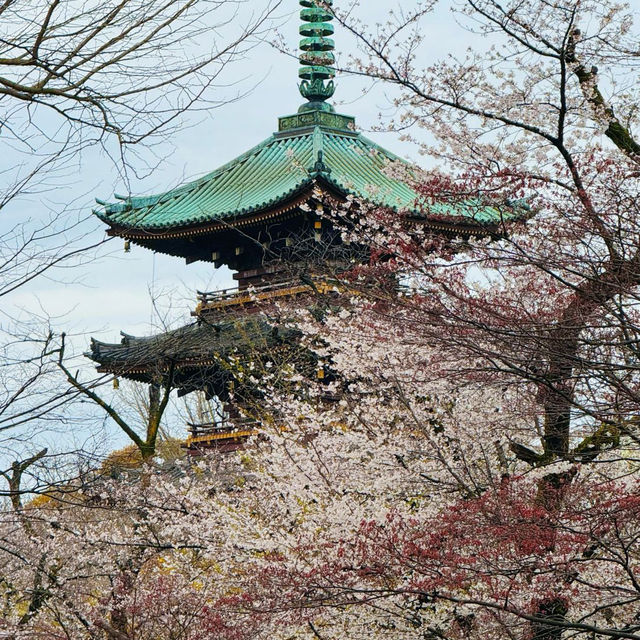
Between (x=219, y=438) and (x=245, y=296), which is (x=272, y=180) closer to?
(x=245, y=296)

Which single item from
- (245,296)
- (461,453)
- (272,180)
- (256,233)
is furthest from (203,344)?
(461,453)

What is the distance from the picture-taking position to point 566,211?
6.07 m

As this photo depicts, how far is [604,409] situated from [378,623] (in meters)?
4.02

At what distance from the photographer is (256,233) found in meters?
20.1

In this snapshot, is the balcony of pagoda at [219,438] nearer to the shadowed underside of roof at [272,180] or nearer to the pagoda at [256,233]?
the pagoda at [256,233]

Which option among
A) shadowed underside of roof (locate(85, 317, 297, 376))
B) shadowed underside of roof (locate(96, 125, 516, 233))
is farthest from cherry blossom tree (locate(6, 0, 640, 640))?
shadowed underside of roof (locate(96, 125, 516, 233))

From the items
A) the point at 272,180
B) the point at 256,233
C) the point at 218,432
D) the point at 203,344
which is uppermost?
the point at 272,180

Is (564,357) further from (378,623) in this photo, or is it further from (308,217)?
(308,217)

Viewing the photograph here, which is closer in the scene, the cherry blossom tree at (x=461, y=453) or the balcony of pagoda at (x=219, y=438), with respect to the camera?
the cherry blossom tree at (x=461, y=453)

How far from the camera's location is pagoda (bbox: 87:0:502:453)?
1770cm

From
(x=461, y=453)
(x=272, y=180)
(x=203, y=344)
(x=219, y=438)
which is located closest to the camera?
(x=461, y=453)

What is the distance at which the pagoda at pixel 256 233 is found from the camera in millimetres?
17703

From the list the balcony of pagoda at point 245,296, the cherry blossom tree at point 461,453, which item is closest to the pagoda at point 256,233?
the balcony of pagoda at point 245,296

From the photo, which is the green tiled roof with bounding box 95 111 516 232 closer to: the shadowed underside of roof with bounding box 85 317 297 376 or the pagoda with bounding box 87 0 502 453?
the pagoda with bounding box 87 0 502 453
